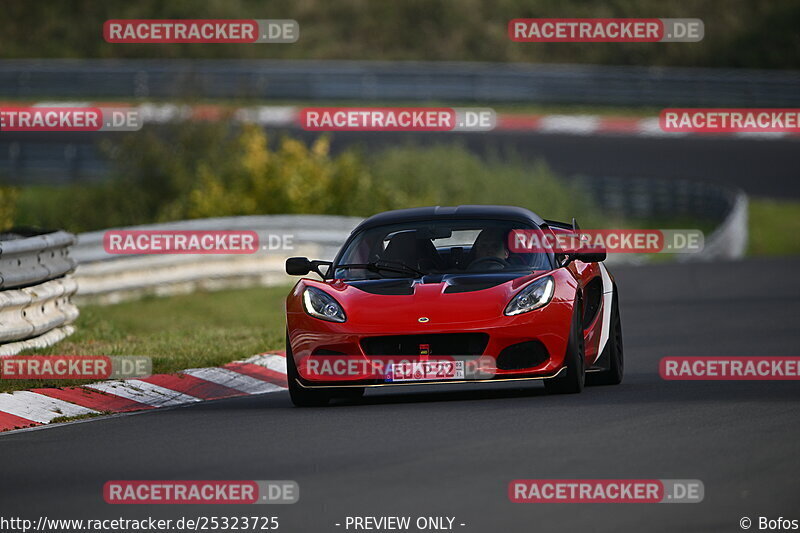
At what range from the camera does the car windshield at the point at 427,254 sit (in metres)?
11.1

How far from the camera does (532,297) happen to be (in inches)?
412

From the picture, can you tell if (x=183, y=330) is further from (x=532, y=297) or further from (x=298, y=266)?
(x=532, y=297)

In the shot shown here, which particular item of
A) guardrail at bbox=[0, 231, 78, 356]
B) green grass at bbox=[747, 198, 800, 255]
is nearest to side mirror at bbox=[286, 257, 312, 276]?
guardrail at bbox=[0, 231, 78, 356]

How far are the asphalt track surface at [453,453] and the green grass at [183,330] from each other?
1547 mm

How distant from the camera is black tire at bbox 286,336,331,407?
10633 millimetres

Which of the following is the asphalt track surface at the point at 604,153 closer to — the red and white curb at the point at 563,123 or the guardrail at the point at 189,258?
the red and white curb at the point at 563,123

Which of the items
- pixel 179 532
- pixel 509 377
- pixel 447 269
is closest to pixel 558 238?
pixel 447 269

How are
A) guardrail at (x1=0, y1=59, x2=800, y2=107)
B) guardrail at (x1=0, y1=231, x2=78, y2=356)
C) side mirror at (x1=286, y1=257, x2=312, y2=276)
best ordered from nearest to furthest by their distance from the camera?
side mirror at (x1=286, y1=257, x2=312, y2=276) < guardrail at (x1=0, y1=231, x2=78, y2=356) < guardrail at (x1=0, y1=59, x2=800, y2=107)

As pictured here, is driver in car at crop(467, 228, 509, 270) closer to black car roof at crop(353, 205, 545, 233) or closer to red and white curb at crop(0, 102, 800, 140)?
black car roof at crop(353, 205, 545, 233)

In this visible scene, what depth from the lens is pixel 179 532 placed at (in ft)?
22.1

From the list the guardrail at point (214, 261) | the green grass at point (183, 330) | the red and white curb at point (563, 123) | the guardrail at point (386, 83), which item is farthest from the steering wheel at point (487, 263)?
the guardrail at point (386, 83)

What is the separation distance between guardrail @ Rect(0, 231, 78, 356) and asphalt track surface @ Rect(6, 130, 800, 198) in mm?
16770

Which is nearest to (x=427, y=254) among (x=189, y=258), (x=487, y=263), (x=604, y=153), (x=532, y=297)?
(x=487, y=263)

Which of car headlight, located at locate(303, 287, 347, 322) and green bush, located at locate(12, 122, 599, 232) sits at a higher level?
green bush, located at locate(12, 122, 599, 232)
